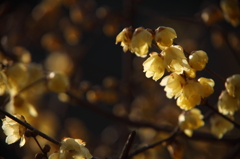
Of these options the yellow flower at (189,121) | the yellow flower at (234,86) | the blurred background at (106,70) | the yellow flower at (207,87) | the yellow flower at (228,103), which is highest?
the yellow flower at (207,87)

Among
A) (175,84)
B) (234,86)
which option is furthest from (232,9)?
(175,84)

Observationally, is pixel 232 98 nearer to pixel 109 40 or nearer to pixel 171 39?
pixel 171 39

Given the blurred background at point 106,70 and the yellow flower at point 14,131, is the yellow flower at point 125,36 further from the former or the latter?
the blurred background at point 106,70

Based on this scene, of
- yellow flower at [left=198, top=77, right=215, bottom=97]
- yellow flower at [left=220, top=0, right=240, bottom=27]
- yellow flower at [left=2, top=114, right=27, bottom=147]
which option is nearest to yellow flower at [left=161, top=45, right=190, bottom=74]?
yellow flower at [left=198, top=77, right=215, bottom=97]

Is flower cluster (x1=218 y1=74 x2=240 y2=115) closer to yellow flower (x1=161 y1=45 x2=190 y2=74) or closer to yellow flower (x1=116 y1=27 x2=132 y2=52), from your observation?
yellow flower (x1=161 y1=45 x2=190 y2=74)

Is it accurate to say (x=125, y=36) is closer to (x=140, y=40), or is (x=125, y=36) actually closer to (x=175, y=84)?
(x=140, y=40)

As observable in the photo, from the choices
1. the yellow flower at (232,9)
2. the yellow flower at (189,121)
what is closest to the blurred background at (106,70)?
the yellow flower at (232,9)

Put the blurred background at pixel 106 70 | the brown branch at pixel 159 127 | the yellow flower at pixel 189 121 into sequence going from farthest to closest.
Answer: the blurred background at pixel 106 70 → the brown branch at pixel 159 127 → the yellow flower at pixel 189 121

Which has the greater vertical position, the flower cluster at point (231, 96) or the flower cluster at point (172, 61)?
the flower cluster at point (172, 61)

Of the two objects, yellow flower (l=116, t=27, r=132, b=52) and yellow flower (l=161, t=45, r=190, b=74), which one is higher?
yellow flower (l=116, t=27, r=132, b=52)
